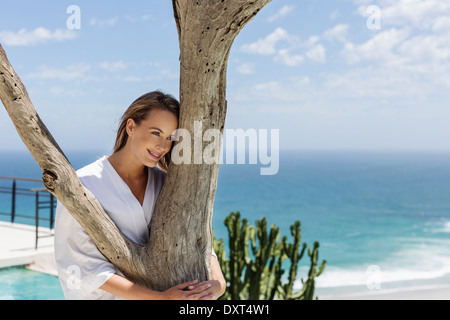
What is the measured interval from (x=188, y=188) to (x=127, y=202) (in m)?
0.21

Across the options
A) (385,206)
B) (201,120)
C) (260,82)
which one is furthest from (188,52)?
(260,82)

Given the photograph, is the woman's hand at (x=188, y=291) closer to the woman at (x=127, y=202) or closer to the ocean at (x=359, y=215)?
the woman at (x=127, y=202)

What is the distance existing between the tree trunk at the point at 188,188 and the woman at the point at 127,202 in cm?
5

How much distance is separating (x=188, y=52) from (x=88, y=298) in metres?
0.81

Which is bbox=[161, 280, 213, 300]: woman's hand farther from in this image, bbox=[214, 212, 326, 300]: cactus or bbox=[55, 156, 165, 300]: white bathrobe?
bbox=[214, 212, 326, 300]: cactus

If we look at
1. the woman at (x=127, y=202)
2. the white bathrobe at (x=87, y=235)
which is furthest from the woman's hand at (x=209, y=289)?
the white bathrobe at (x=87, y=235)

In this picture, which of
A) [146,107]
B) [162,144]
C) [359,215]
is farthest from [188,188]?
[359,215]

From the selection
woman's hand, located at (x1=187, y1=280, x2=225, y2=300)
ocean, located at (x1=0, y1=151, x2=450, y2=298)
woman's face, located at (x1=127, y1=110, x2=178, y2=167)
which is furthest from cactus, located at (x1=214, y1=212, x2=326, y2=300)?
woman's face, located at (x1=127, y1=110, x2=178, y2=167)

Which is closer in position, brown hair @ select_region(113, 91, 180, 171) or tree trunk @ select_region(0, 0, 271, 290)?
tree trunk @ select_region(0, 0, 271, 290)

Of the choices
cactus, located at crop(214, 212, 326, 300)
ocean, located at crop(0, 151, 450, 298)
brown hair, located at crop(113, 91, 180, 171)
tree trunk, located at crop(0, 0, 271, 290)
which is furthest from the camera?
ocean, located at crop(0, 151, 450, 298)

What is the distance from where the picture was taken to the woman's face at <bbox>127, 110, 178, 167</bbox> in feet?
4.64

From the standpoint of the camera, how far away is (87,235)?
1320 millimetres

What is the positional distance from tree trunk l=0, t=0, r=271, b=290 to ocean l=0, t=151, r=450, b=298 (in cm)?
187

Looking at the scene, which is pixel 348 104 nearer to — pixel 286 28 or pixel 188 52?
pixel 286 28
